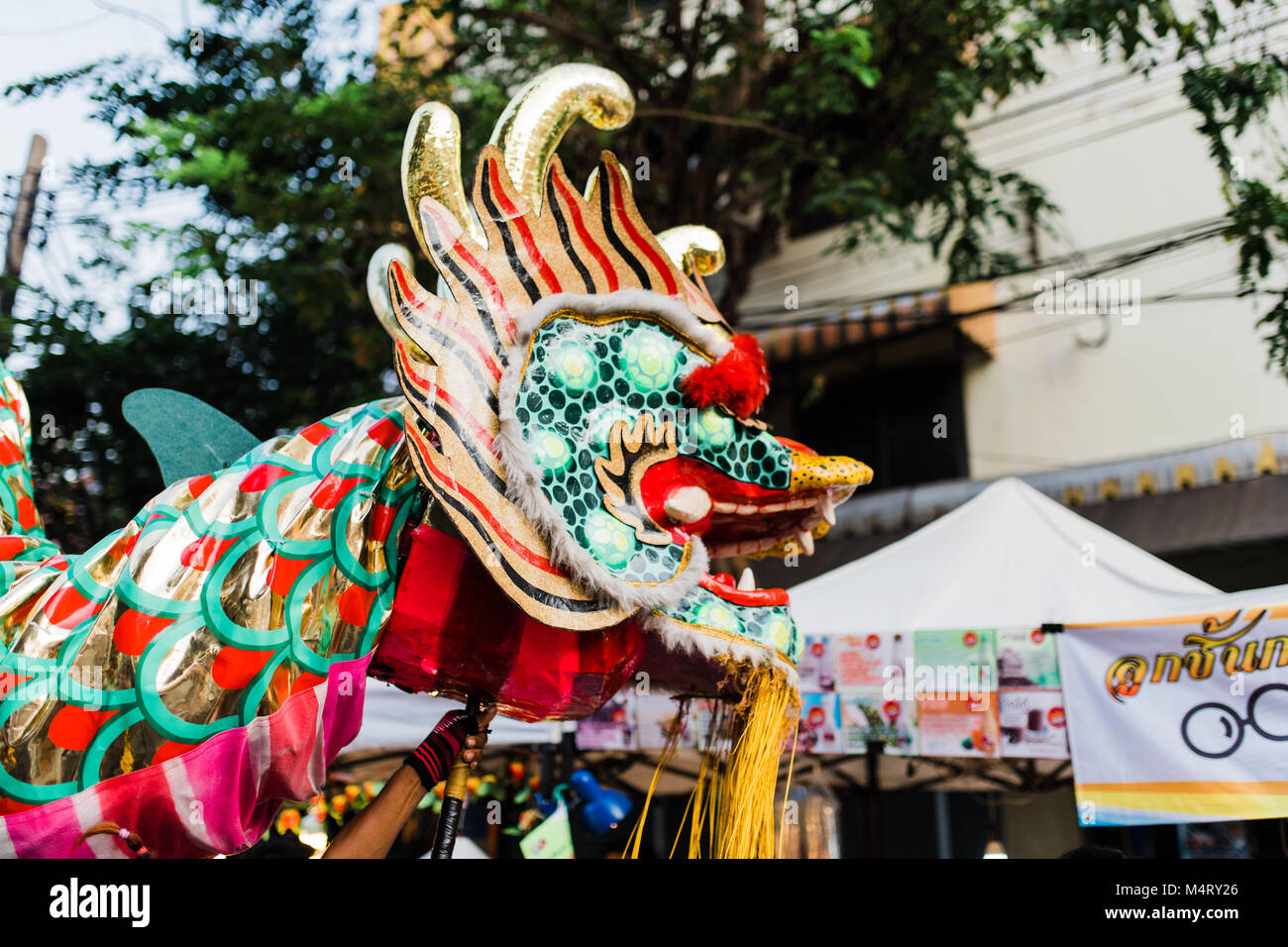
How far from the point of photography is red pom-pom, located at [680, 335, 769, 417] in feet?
6.05

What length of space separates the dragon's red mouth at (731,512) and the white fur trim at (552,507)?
6 cm

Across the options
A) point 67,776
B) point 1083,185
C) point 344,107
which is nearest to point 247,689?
point 67,776

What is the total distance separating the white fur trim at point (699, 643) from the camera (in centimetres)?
174

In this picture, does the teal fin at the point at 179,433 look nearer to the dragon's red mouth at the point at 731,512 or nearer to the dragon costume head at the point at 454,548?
the dragon costume head at the point at 454,548

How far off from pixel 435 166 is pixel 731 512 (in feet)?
2.65

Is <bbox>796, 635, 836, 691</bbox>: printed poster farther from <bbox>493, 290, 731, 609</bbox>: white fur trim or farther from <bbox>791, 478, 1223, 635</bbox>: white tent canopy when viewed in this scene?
<bbox>493, 290, 731, 609</bbox>: white fur trim

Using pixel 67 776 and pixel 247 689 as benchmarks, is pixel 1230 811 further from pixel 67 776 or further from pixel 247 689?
pixel 67 776

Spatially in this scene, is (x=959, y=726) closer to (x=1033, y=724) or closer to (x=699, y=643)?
(x=1033, y=724)

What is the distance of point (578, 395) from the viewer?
5.73ft

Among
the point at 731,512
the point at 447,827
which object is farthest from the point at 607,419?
the point at 447,827

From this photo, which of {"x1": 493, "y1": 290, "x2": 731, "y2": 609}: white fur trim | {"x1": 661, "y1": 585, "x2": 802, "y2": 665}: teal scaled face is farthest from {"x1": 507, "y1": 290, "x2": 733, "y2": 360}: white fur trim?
{"x1": 661, "y1": 585, "x2": 802, "y2": 665}: teal scaled face

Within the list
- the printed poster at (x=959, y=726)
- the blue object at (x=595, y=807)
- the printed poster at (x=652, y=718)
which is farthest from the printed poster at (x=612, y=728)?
the printed poster at (x=959, y=726)

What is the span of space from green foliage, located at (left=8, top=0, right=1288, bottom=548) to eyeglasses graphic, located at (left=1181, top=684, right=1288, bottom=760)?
3.43 metres
